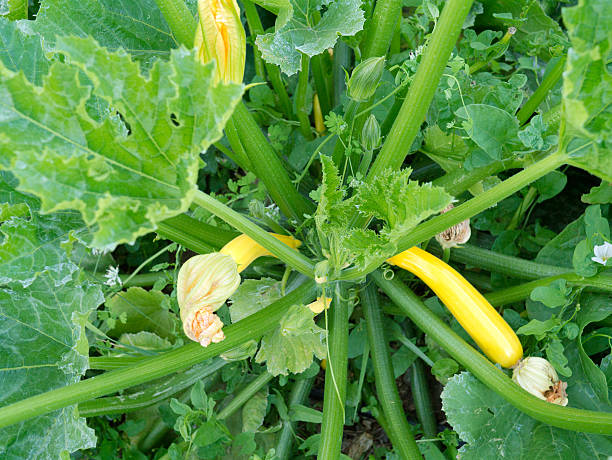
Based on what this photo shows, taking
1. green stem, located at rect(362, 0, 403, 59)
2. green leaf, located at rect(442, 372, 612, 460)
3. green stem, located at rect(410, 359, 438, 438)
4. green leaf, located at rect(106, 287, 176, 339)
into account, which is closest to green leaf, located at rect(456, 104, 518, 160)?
green stem, located at rect(362, 0, 403, 59)

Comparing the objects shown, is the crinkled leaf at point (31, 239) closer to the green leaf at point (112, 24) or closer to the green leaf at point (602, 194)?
the green leaf at point (112, 24)

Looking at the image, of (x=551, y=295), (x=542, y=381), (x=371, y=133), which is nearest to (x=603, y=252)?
(x=551, y=295)

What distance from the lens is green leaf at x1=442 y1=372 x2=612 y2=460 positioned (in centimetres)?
138

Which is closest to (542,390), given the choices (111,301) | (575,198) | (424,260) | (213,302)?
(424,260)

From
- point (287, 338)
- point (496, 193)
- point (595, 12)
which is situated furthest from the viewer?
point (287, 338)

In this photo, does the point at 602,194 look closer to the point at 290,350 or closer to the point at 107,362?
the point at 290,350

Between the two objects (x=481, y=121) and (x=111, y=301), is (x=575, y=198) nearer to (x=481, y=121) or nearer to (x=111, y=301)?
(x=481, y=121)

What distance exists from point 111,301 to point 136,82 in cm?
101

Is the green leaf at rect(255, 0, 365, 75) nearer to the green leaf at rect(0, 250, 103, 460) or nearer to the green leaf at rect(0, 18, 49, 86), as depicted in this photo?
the green leaf at rect(0, 18, 49, 86)

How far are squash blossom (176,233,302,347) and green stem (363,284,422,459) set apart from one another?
0.61 meters

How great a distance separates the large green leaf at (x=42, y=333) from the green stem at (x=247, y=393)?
532 millimetres

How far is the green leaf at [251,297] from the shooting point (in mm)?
1595

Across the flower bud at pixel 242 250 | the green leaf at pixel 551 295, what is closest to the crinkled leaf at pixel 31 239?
the flower bud at pixel 242 250

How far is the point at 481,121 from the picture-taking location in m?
1.35
